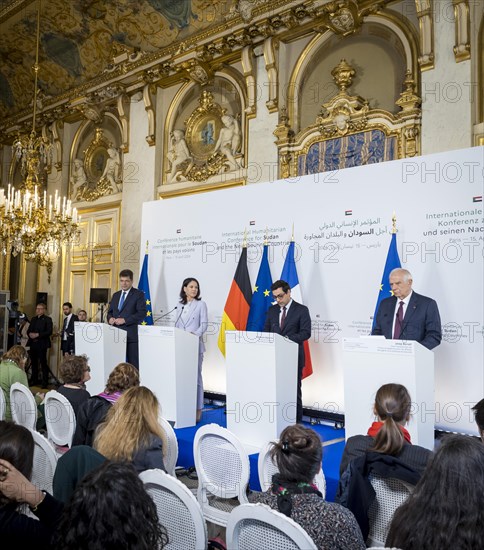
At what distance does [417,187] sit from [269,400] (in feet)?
8.39

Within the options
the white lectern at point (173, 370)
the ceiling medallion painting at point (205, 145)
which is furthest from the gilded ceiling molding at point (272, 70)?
the white lectern at point (173, 370)

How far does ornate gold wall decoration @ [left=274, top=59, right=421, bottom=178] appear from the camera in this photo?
5.96m

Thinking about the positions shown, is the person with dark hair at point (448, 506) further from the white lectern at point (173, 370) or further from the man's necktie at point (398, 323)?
the white lectern at point (173, 370)

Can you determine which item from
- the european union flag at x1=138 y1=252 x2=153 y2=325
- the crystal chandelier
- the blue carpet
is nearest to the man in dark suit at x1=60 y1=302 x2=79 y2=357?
the european union flag at x1=138 y1=252 x2=153 y2=325

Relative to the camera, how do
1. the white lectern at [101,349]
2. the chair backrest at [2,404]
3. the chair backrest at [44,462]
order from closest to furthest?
the chair backrest at [44,462]
the chair backrest at [2,404]
the white lectern at [101,349]

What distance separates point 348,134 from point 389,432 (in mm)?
4976

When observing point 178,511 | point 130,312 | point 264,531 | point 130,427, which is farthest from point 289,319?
point 264,531

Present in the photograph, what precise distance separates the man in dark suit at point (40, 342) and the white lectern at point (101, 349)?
4050 mm

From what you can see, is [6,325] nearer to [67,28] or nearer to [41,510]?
[67,28]

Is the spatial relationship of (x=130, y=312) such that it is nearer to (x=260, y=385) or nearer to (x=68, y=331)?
(x=260, y=385)

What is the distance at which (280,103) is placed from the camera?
7.22 m

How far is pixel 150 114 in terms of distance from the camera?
893 cm

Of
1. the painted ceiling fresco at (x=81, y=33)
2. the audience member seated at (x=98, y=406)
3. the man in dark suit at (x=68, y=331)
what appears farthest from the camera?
the man in dark suit at (x=68, y=331)

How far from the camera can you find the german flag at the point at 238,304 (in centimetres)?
644
